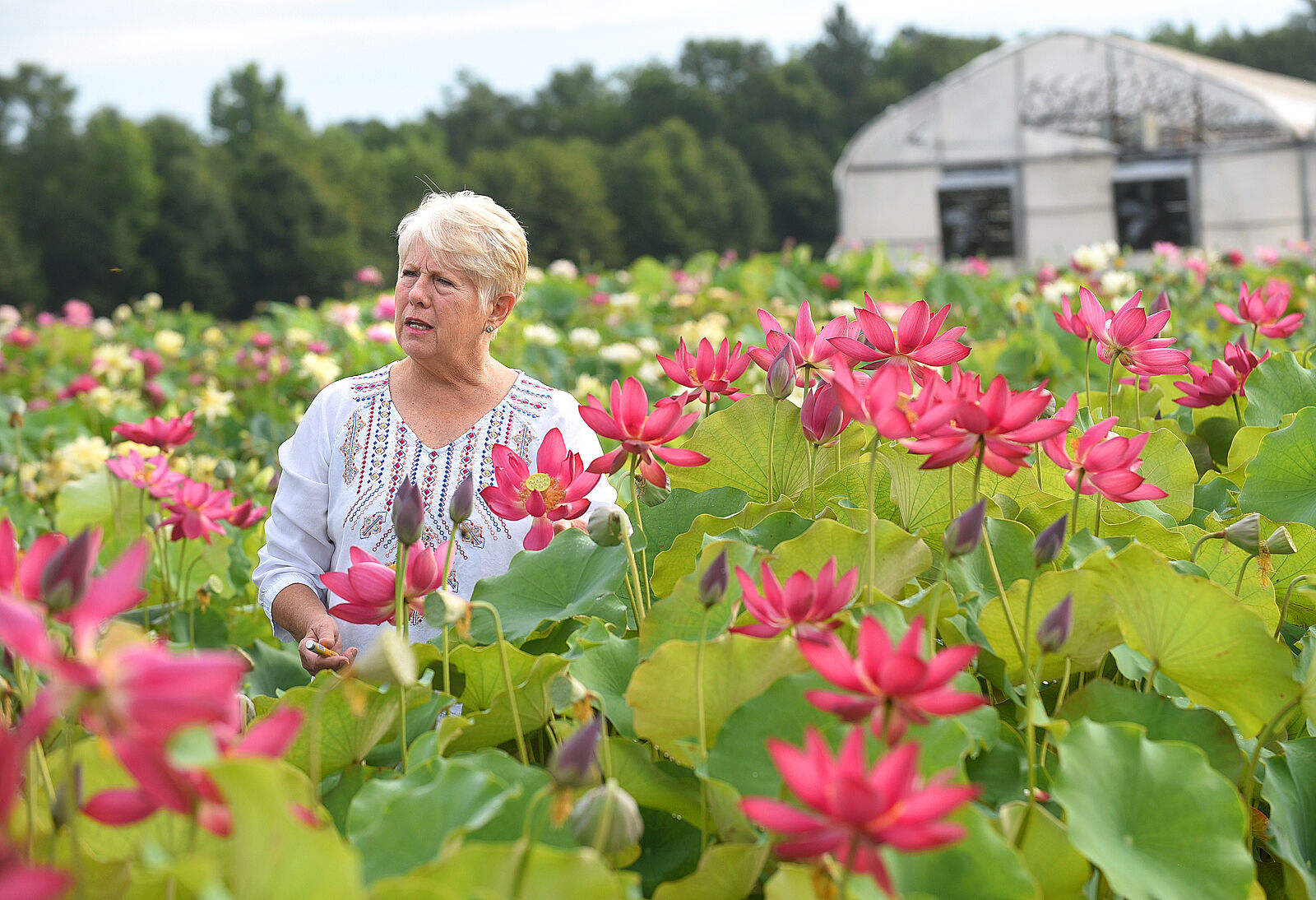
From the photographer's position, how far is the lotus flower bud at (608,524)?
3.81 ft

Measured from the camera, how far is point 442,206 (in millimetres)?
2162

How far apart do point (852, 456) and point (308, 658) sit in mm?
823

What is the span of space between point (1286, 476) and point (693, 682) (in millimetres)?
1033

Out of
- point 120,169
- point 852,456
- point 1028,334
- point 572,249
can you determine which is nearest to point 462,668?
point 852,456

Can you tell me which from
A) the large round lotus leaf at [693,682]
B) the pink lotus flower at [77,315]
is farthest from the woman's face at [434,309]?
the pink lotus flower at [77,315]

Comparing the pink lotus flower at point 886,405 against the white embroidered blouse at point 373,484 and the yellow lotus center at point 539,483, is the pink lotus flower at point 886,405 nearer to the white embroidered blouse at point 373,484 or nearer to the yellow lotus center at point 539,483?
the yellow lotus center at point 539,483

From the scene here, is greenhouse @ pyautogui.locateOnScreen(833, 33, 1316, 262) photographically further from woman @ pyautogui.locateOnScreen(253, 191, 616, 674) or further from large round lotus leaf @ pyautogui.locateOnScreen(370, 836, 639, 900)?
large round lotus leaf @ pyautogui.locateOnScreen(370, 836, 639, 900)

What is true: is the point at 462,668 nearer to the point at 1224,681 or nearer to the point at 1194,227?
the point at 1224,681

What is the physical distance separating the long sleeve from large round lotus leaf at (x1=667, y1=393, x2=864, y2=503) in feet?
2.69

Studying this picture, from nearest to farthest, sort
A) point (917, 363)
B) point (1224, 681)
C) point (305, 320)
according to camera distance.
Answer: point (1224, 681)
point (917, 363)
point (305, 320)

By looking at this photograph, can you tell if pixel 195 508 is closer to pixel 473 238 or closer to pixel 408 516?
pixel 473 238

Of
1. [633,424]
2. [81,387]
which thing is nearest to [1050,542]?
[633,424]

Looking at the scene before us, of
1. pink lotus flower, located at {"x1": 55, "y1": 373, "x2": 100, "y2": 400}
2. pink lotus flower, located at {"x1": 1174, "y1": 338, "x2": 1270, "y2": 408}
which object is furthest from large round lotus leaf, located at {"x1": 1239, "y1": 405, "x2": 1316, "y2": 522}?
pink lotus flower, located at {"x1": 55, "y1": 373, "x2": 100, "y2": 400}

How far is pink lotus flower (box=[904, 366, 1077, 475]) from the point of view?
3.26 feet
